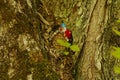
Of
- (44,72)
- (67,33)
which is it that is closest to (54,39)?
(67,33)

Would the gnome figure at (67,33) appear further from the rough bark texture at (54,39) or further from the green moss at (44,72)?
the green moss at (44,72)

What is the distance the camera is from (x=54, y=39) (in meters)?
2.20

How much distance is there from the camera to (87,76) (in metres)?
2.09

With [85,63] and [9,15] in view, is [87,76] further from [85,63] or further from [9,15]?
[9,15]

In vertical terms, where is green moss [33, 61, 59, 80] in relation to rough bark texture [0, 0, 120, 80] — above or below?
below

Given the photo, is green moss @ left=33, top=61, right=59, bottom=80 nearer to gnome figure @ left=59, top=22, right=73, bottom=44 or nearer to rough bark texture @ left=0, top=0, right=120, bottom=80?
rough bark texture @ left=0, top=0, right=120, bottom=80

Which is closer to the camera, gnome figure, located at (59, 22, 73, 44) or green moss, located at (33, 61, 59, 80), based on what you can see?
green moss, located at (33, 61, 59, 80)

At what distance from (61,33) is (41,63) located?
0.45 m

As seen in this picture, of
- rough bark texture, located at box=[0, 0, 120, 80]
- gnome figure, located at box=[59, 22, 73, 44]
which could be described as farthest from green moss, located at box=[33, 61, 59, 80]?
gnome figure, located at box=[59, 22, 73, 44]

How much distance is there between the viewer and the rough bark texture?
1.80 metres

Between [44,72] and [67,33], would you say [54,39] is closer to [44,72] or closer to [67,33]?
[67,33]

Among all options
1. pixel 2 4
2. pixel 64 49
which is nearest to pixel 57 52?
pixel 64 49

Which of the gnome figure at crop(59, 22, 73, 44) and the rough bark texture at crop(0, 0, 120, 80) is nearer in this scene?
the rough bark texture at crop(0, 0, 120, 80)

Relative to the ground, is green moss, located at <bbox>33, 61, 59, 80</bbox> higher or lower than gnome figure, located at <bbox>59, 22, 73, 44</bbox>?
lower
